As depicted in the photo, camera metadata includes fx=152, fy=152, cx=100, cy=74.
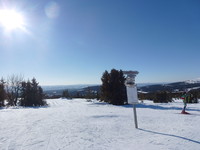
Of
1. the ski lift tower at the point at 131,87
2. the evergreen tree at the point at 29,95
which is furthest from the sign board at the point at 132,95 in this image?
the evergreen tree at the point at 29,95

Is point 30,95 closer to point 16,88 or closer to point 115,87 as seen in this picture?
Result: point 16,88

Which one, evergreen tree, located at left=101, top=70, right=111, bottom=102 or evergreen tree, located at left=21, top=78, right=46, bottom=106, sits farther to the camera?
evergreen tree, located at left=21, top=78, right=46, bottom=106

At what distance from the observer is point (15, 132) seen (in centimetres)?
497

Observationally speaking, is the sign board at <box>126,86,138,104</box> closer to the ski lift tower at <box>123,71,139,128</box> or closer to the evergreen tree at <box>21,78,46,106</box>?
the ski lift tower at <box>123,71,139,128</box>

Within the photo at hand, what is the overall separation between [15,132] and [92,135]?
2.56 metres

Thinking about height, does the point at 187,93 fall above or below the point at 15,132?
above

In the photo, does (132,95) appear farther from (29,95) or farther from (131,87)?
(29,95)

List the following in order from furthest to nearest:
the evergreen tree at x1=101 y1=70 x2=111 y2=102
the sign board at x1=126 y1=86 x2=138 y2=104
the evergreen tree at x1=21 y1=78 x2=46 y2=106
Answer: the evergreen tree at x1=21 y1=78 x2=46 y2=106 < the evergreen tree at x1=101 y1=70 x2=111 y2=102 < the sign board at x1=126 y1=86 x2=138 y2=104

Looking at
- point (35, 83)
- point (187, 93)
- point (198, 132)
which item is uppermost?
point (35, 83)

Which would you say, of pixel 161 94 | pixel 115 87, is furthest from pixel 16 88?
pixel 161 94

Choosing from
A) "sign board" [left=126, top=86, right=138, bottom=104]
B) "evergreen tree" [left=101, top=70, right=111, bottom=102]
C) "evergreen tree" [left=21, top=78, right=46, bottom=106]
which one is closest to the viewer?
"sign board" [left=126, top=86, right=138, bottom=104]

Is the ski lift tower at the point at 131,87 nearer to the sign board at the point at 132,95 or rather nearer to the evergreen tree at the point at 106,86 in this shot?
the sign board at the point at 132,95

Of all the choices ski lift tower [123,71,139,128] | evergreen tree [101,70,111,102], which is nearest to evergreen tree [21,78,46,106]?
evergreen tree [101,70,111,102]

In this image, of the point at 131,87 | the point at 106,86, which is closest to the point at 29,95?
the point at 106,86
